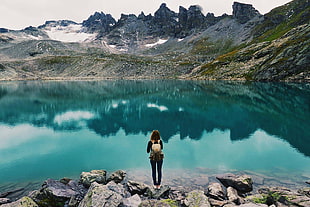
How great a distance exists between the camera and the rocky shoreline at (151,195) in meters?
11.4

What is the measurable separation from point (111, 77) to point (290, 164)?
613ft

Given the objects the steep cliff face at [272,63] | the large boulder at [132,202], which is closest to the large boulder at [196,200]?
the large boulder at [132,202]

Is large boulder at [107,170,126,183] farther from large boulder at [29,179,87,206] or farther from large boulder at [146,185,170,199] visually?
large boulder at [146,185,170,199]

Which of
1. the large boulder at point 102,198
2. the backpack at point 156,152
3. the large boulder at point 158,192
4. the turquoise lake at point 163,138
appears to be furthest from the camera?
the turquoise lake at point 163,138

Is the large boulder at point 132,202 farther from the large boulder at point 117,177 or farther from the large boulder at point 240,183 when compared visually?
the large boulder at point 240,183

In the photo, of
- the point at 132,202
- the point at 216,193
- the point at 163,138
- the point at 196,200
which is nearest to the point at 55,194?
the point at 132,202

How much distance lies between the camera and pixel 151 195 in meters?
13.5

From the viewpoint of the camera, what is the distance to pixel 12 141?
29.4m

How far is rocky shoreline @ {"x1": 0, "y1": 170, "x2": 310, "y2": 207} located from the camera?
1141cm

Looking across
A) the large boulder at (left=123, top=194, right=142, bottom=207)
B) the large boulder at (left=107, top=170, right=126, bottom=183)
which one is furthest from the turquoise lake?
the large boulder at (left=123, top=194, right=142, bottom=207)

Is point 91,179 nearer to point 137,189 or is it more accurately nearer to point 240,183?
point 137,189

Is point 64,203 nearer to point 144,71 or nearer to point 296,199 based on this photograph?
point 296,199

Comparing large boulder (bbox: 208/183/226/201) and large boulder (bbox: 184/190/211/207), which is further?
large boulder (bbox: 208/183/226/201)

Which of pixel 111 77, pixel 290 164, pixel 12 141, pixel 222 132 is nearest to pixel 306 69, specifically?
pixel 222 132
